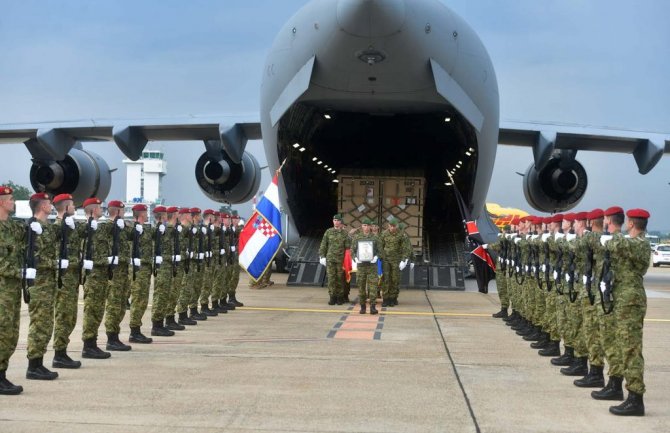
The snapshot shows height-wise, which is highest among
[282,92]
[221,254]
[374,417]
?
[282,92]

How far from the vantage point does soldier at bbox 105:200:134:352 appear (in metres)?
8.13

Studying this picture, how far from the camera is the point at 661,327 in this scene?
11.1 m

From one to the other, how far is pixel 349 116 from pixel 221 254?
6605 millimetres

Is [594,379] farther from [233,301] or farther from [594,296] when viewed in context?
[233,301]

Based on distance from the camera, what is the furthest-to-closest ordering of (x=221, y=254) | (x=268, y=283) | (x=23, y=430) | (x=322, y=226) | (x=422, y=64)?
(x=322, y=226), (x=268, y=283), (x=422, y=64), (x=221, y=254), (x=23, y=430)

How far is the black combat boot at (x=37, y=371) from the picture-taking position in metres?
6.47

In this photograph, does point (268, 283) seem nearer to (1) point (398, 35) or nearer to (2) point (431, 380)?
(1) point (398, 35)

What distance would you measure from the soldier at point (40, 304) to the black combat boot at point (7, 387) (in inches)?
19.4

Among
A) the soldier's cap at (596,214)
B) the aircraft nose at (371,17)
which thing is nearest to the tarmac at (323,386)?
the soldier's cap at (596,214)

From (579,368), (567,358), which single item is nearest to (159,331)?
(567,358)

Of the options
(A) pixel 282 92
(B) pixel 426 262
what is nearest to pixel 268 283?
(B) pixel 426 262

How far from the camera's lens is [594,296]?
6355mm

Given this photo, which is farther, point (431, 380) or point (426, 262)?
point (426, 262)

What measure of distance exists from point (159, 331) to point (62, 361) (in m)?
2.29
